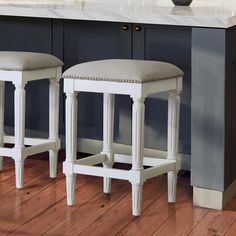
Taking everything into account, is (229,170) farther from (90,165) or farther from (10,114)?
(10,114)

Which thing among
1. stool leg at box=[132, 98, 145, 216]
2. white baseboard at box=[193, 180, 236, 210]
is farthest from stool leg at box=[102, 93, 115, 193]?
white baseboard at box=[193, 180, 236, 210]

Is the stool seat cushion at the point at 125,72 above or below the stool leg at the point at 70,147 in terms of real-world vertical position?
above

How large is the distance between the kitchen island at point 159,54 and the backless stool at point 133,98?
113mm

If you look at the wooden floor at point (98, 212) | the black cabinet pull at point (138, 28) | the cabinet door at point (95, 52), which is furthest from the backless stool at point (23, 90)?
the black cabinet pull at point (138, 28)

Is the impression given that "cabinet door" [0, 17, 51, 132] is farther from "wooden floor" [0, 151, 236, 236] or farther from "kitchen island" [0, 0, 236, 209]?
"wooden floor" [0, 151, 236, 236]

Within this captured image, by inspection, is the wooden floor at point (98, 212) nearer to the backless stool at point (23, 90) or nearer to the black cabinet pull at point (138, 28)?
the backless stool at point (23, 90)

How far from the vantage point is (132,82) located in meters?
3.48

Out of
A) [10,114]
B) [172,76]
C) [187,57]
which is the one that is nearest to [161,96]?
[187,57]

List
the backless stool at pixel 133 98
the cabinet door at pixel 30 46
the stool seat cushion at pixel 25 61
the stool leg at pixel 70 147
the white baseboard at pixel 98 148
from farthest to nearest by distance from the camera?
1. the cabinet door at pixel 30 46
2. the white baseboard at pixel 98 148
3. the stool seat cushion at pixel 25 61
4. the stool leg at pixel 70 147
5. the backless stool at pixel 133 98

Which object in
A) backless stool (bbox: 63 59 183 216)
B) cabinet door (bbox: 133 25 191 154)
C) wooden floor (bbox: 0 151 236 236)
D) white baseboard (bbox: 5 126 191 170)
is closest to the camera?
wooden floor (bbox: 0 151 236 236)

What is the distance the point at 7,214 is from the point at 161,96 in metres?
1.13

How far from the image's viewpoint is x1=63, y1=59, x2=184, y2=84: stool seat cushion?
349 cm

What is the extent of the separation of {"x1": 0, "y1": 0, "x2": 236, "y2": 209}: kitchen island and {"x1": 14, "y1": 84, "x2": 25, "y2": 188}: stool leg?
1.35 feet

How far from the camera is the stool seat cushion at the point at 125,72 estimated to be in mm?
3492
